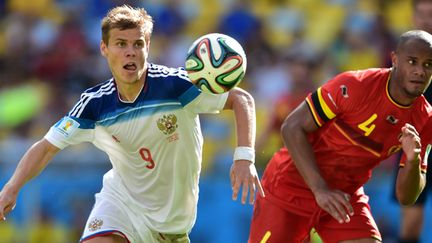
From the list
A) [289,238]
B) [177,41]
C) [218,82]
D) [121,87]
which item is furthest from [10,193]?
[177,41]

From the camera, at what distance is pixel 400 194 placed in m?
6.77

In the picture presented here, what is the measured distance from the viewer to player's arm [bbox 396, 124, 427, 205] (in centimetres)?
622

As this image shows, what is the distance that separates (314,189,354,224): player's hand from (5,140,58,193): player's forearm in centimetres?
200

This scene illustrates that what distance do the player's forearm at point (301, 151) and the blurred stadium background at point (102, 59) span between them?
4973 mm

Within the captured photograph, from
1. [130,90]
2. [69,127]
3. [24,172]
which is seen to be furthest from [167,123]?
[24,172]

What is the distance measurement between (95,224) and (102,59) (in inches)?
299

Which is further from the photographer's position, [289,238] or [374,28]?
[374,28]

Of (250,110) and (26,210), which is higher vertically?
(250,110)

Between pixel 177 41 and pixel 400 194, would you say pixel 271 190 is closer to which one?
pixel 400 194

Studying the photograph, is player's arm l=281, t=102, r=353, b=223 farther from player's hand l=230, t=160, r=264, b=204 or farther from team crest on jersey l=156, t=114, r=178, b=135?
team crest on jersey l=156, t=114, r=178, b=135

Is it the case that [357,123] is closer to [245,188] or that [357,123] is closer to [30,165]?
[245,188]

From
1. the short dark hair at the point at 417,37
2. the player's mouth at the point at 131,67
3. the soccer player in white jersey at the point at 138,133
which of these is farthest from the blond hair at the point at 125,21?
the short dark hair at the point at 417,37

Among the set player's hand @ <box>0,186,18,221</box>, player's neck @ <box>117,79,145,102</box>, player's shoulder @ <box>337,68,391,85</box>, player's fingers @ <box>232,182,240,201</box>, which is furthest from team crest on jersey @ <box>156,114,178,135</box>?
player's shoulder @ <box>337,68,391,85</box>

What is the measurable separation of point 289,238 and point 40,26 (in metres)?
8.34
